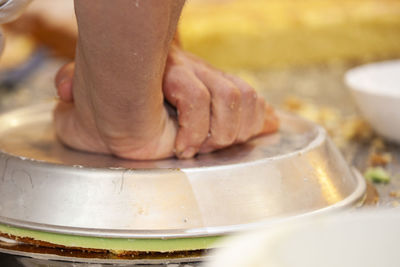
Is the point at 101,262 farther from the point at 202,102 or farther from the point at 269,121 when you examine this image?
the point at 269,121

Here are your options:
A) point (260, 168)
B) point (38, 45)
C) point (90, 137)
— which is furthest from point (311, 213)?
point (38, 45)

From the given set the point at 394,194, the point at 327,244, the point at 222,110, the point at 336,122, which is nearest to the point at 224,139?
the point at 222,110

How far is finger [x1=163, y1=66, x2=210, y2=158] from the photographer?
0.79 m

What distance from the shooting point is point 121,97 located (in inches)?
26.9

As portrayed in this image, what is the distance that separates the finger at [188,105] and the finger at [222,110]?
1 centimetres

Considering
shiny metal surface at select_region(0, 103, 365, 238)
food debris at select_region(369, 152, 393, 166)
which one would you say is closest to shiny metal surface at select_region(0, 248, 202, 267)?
shiny metal surface at select_region(0, 103, 365, 238)

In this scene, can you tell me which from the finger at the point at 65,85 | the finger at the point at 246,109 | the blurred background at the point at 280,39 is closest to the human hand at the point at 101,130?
the finger at the point at 65,85

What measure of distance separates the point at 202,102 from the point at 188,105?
0.07 feet

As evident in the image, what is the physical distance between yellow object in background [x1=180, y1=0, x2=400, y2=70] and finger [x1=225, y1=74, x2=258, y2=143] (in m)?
1.35

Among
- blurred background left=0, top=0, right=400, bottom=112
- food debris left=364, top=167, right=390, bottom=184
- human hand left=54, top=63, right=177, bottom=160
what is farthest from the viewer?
blurred background left=0, top=0, right=400, bottom=112

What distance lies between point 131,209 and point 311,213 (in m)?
0.23

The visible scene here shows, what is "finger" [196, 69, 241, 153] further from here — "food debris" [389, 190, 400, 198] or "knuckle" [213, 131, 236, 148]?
"food debris" [389, 190, 400, 198]

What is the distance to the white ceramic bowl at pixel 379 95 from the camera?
1.16 metres

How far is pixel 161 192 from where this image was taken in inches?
28.0
